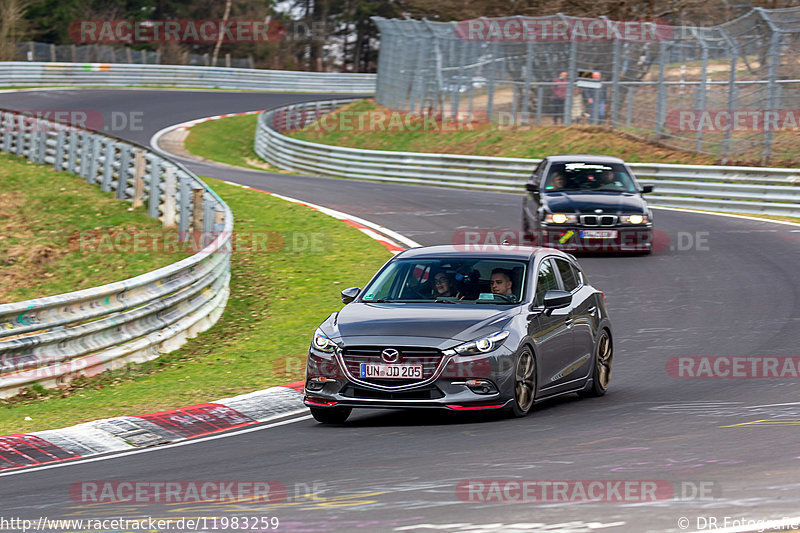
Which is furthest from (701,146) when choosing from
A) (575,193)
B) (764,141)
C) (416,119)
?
(416,119)

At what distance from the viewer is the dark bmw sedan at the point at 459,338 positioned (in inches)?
344

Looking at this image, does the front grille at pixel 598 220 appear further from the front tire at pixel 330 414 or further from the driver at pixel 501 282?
the front tire at pixel 330 414

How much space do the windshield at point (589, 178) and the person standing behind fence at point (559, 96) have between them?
1485cm

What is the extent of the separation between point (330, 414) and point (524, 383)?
5.10 ft

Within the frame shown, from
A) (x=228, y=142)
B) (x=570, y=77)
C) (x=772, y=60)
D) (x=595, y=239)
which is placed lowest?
(x=228, y=142)

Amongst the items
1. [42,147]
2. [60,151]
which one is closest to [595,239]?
[60,151]

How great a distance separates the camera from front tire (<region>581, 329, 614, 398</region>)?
10500mm

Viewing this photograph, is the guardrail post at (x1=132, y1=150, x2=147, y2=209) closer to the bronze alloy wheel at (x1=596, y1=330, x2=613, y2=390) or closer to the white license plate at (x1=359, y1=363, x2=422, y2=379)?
the bronze alloy wheel at (x1=596, y1=330, x2=613, y2=390)

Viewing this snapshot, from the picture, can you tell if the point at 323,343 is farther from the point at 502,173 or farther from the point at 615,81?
the point at 615,81

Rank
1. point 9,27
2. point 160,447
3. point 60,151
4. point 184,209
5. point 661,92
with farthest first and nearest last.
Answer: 1. point 9,27
2. point 661,92
3. point 60,151
4. point 184,209
5. point 160,447

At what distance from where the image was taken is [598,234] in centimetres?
1925

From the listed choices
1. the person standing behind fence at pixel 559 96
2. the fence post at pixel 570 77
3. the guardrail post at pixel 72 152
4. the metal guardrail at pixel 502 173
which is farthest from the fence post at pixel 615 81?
the guardrail post at pixel 72 152

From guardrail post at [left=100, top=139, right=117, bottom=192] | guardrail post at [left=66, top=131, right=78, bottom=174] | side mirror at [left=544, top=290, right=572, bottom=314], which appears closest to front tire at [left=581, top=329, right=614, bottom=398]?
side mirror at [left=544, top=290, right=572, bottom=314]

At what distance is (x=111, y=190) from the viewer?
75.6 feet
